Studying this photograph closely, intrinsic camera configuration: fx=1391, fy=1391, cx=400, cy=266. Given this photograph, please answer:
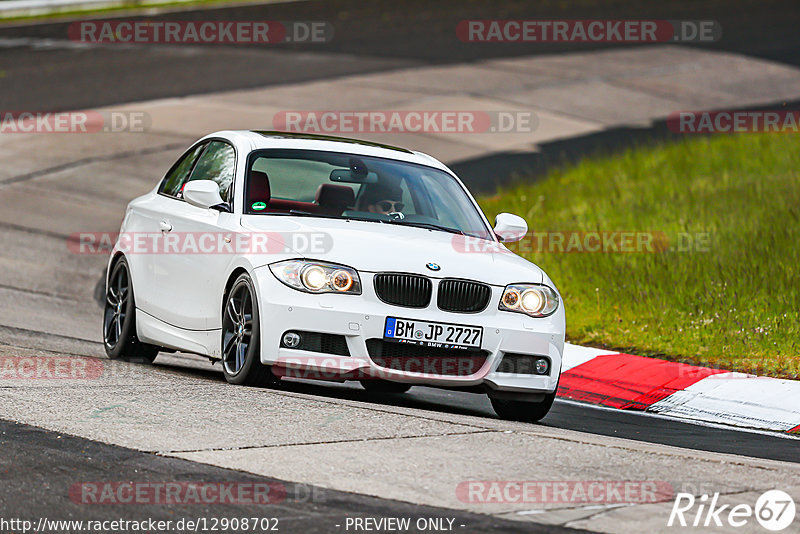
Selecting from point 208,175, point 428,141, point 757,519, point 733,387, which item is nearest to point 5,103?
point 428,141

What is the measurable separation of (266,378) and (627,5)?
1191 inches

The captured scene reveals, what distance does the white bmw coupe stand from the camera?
7906mm

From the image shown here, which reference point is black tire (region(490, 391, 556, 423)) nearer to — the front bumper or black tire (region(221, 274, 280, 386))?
the front bumper

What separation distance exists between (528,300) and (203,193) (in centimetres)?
218

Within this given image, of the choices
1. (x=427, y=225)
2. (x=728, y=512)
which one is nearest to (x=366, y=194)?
(x=427, y=225)

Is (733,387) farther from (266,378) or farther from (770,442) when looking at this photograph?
(266,378)

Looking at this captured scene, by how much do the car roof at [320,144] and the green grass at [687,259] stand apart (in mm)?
2792

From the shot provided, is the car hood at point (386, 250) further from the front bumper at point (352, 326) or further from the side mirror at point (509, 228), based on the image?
the side mirror at point (509, 228)

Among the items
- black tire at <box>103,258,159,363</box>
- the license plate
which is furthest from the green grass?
black tire at <box>103,258,159,363</box>

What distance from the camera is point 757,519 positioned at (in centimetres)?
561

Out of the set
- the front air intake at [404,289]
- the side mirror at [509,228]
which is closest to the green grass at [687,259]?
the side mirror at [509,228]

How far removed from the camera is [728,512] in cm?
568

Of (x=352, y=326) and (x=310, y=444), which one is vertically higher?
(x=352, y=326)

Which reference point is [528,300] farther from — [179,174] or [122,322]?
[122,322]
